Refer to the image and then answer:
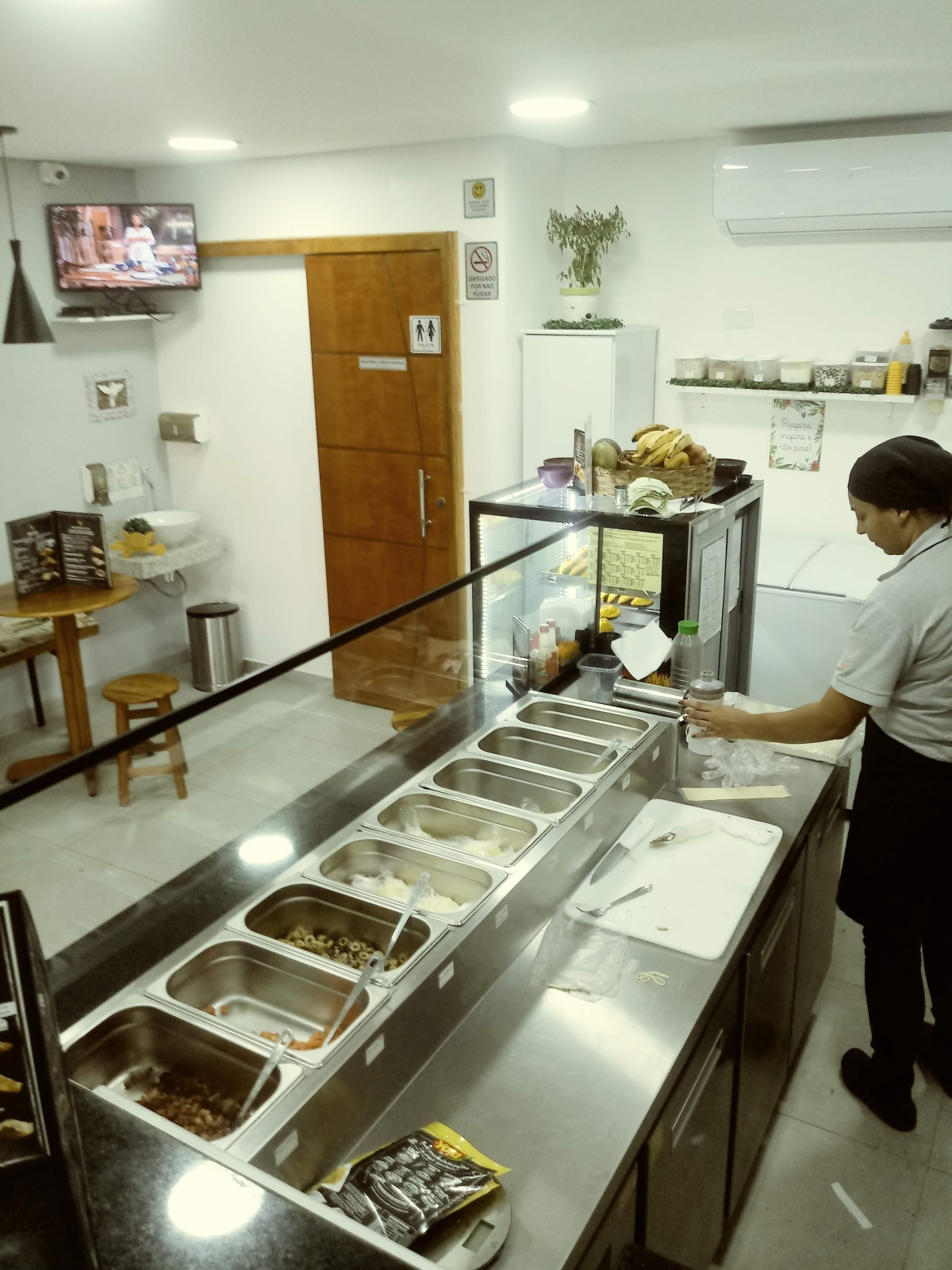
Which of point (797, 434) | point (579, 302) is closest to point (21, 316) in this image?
point (579, 302)

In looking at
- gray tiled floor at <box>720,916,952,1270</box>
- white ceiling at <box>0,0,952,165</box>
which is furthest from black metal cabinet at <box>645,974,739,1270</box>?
white ceiling at <box>0,0,952,165</box>

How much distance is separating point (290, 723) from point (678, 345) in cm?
276

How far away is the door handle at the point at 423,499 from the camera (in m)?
5.18

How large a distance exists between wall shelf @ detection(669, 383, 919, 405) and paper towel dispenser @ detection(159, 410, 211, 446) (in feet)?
8.79

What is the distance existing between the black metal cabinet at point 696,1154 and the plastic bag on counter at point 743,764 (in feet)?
2.09

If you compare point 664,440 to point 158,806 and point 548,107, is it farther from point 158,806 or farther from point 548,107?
point 158,806

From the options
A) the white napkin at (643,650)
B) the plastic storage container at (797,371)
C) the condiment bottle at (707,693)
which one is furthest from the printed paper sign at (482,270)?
the condiment bottle at (707,693)

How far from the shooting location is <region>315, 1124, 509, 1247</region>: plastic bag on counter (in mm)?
1192

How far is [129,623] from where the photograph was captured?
5.99 m

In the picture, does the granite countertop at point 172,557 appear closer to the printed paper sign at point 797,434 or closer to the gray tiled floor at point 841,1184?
the printed paper sign at point 797,434

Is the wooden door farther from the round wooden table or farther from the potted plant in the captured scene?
the round wooden table

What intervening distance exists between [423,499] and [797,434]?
6.08ft

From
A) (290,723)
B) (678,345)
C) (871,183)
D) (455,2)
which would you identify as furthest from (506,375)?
(455,2)

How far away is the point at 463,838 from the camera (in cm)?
202
